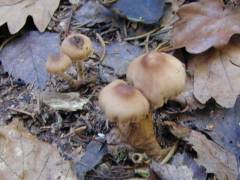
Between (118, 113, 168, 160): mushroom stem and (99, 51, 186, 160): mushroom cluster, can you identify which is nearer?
(99, 51, 186, 160): mushroom cluster

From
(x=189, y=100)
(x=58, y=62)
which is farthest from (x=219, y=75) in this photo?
(x=58, y=62)

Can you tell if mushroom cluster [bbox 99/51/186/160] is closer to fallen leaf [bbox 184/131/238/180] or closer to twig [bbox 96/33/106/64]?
fallen leaf [bbox 184/131/238/180]

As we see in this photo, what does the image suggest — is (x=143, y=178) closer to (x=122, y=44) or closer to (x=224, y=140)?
(x=224, y=140)

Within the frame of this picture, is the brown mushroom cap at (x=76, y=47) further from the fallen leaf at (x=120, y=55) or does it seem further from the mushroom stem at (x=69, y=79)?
the fallen leaf at (x=120, y=55)

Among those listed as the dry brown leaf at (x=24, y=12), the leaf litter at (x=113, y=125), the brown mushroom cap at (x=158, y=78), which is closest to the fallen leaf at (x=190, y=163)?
the leaf litter at (x=113, y=125)

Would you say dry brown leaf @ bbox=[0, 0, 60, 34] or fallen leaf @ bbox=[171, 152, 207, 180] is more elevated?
dry brown leaf @ bbox=[0, 0, 60, 34]

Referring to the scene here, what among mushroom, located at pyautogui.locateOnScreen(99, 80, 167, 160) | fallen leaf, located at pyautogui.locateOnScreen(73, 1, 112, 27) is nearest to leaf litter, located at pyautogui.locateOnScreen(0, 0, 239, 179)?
fallen leaf, located at pyautogui.locateOnScreen(73, 1, 112, 27)

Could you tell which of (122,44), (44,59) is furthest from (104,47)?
(44,59)
